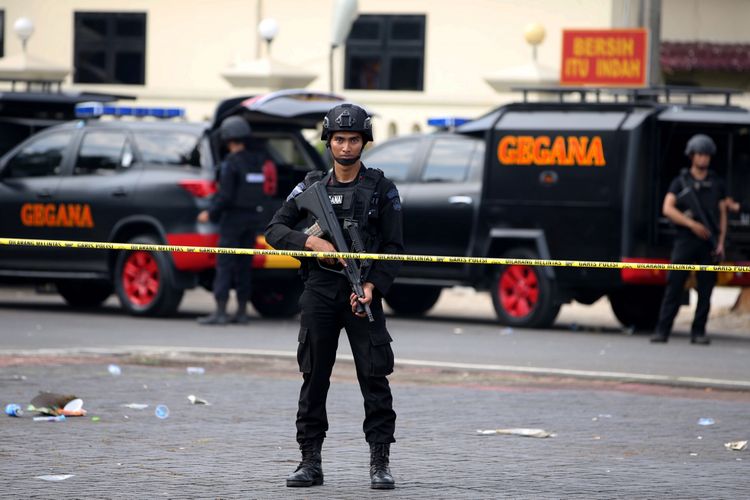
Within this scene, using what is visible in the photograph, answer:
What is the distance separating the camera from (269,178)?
16.5 metres

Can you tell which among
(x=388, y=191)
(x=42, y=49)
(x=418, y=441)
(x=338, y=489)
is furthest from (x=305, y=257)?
(x=42, y=49)

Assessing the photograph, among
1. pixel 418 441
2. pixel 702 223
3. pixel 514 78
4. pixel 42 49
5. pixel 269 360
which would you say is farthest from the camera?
pixel 42 49

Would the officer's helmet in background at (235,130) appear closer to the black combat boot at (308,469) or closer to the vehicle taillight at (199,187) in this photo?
the vehicle taillight at (199,187)

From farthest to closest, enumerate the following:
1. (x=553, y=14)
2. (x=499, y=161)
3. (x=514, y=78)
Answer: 1. (x=553, y=14)
2. (x=514, y=78)
3. (x=499, y=161)

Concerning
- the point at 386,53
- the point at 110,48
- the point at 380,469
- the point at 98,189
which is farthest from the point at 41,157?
the point at 110,48

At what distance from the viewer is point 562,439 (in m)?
9.45

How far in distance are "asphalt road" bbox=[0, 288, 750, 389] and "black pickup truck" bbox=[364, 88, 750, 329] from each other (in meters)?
0.50

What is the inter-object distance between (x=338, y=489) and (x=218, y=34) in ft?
77.8

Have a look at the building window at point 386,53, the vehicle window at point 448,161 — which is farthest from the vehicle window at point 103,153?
the building window at point 386,53

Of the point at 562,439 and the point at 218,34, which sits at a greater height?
the point at 218,34

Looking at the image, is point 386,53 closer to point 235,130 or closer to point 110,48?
point 110,48

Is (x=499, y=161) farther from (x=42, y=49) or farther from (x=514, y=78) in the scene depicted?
(x=42, y=49)

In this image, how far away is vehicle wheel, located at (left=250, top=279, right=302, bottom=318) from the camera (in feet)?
58.2

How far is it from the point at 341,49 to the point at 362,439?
859 inches
